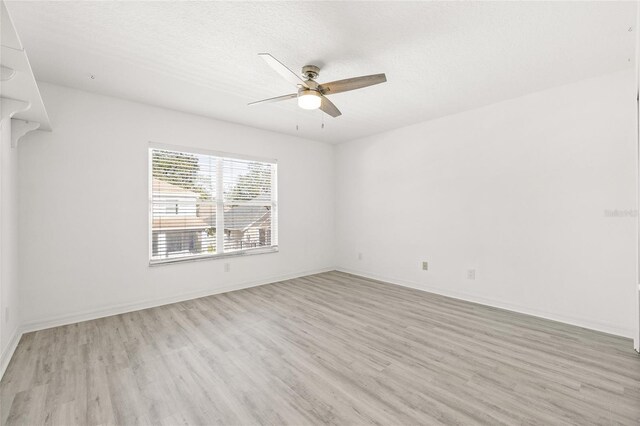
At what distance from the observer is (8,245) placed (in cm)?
252

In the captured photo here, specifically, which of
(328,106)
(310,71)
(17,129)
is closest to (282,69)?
(310,71)

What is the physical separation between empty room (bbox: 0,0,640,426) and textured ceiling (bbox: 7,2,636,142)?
22 millimetres

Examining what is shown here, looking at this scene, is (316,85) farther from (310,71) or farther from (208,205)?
(208,205)

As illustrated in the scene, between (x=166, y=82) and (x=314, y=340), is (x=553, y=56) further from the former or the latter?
(x=166, y=82)

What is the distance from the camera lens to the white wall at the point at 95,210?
9.95 ft

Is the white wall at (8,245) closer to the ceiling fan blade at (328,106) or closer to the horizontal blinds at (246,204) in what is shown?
the horizontal blinds at (246,204)

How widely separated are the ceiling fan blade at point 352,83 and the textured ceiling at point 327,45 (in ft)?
1.00

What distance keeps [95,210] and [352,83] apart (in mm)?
3305

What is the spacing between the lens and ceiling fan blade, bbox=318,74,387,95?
7.42 ft

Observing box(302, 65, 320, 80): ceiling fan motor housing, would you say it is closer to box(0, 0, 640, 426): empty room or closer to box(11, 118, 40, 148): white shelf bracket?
box(0, 0, 640, 426): empty room

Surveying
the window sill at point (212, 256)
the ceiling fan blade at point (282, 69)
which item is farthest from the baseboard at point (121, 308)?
the ceiling fan blade at point (282, 69)

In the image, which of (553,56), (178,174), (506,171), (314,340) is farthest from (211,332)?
(553,56)

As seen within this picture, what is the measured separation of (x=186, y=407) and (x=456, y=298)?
11.9ft

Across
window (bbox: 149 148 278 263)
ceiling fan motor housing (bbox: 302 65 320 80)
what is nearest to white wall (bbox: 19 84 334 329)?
window (bbox: 149 148 278 263)
